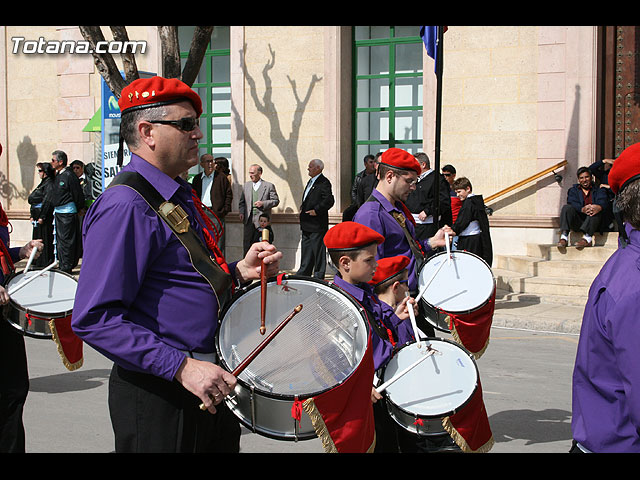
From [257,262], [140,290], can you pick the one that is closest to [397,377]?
[257,262]

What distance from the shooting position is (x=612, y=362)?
8.39 ft

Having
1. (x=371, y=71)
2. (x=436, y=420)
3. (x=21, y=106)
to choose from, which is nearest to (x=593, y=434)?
(x=436, y=420)

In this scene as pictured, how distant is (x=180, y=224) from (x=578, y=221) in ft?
35.7

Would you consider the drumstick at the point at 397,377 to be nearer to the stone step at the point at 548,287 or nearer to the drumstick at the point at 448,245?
the drumstick at the point at 448,245

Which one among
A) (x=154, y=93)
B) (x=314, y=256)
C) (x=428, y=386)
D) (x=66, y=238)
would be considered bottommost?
(x=314, y=256)

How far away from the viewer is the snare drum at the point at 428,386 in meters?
3.93

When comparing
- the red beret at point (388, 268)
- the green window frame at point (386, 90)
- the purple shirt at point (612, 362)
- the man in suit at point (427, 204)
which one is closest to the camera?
the purple shirt at point (612, 362)

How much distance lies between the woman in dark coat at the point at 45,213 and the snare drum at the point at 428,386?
39.4 feet

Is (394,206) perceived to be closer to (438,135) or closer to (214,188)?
(438,135)

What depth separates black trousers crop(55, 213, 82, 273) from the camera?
48.8 feet

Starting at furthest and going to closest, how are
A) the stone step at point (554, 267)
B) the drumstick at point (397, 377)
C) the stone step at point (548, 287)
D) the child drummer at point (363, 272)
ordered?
the stone step at point (554, 267) → the stone step at point (548, 287) → the child drummer at point (363, 272) → the drumstick at point (397, 377)

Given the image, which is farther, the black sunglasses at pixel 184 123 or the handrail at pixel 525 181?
the handrail at pixel 525 181

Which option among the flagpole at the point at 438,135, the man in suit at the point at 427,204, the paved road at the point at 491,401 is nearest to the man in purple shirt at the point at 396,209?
the paved road at the point at 491,401
